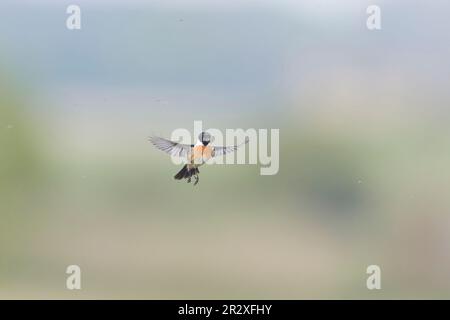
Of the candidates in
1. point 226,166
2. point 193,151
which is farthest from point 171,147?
point 226,166

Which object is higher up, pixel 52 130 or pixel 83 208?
pixel 52 130

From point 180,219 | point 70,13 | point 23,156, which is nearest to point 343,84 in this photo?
point 180,219

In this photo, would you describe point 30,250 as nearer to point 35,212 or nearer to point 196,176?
point 35,212

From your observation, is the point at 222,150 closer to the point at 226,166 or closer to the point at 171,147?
the point at 226,166
